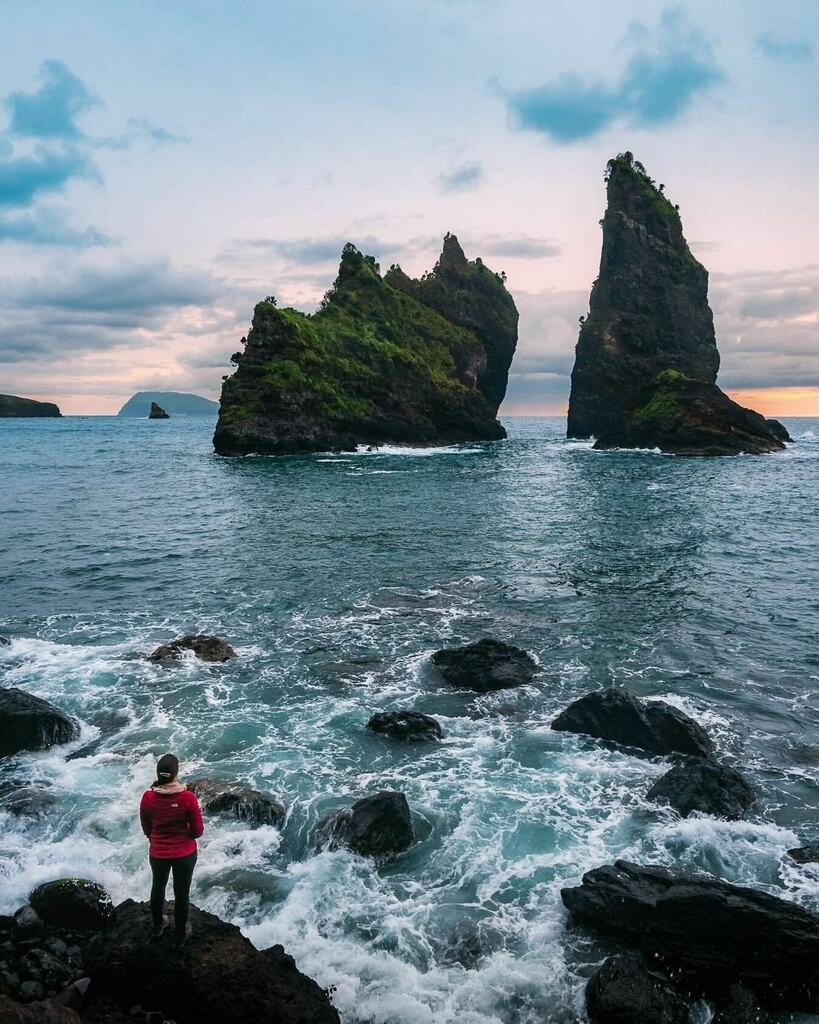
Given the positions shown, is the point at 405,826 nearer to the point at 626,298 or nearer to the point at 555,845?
the point at 555,845

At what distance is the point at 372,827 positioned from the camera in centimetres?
1265

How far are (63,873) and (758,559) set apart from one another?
32956 mm

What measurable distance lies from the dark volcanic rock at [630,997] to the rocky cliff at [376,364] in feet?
268

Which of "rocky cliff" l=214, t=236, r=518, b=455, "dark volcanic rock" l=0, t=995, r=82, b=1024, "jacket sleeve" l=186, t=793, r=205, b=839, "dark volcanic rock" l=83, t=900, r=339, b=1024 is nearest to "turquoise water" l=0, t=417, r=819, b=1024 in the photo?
"dark volcanic rock" l=83, t=900, r=339, b=1024

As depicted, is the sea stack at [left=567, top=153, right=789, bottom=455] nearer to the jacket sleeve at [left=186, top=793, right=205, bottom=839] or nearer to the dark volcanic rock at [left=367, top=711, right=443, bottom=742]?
the dark volcanic rock at [left=367, top=711, right=443, bottom=742]

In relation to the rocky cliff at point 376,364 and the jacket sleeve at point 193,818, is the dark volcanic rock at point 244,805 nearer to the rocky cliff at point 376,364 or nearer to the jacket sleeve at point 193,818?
the jacket sleeve at point 193,818

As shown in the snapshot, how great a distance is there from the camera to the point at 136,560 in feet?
113

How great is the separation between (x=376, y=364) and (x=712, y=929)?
93428mm

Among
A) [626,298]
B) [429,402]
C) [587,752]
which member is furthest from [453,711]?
[626,298]

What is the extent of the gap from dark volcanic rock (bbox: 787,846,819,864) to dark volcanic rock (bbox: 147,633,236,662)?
15.5m

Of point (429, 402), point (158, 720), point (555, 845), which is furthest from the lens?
point (429, 402)

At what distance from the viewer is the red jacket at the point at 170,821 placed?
349 inches

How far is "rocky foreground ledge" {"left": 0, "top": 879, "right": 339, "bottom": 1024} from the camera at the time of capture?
851cm

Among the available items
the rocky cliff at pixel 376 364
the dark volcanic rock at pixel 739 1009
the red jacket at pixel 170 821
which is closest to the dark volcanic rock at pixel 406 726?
the red jacket at pixel 170 821
